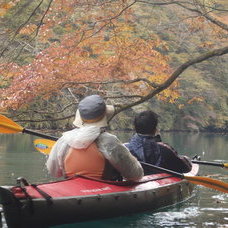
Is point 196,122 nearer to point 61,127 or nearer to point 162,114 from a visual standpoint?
point 162,114

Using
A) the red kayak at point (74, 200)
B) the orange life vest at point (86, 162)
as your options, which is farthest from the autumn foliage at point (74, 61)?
the orange life vest at point (86, 162)

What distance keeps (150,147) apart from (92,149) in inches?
59.4

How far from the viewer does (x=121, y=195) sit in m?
5.66

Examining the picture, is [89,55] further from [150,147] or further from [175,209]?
[175,209]

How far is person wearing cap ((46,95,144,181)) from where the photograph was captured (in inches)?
217

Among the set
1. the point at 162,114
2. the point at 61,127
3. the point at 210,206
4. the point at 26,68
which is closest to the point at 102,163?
the point at 210,206

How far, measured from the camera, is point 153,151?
6910 mm

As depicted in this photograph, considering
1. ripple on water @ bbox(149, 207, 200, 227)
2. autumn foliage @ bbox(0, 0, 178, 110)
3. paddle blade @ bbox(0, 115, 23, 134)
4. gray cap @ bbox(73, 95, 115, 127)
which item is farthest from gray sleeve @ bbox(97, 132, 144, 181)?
autumn foliage @ bbox(0, 0, 178, 110)

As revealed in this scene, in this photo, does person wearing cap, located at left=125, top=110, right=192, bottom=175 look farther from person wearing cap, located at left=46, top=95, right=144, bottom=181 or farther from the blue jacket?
person wearing cap, located at left=46, top=95, right=144, bottom=181

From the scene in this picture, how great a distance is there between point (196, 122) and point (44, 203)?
26.0 metres

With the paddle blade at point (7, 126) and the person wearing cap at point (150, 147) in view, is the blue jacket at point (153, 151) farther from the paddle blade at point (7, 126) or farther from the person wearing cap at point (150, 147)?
the paddle blade at point (7, 126)

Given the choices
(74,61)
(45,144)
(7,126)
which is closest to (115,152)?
(7,126)

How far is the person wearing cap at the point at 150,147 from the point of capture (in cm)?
668

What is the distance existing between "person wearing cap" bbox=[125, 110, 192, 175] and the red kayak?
0.44 meters
